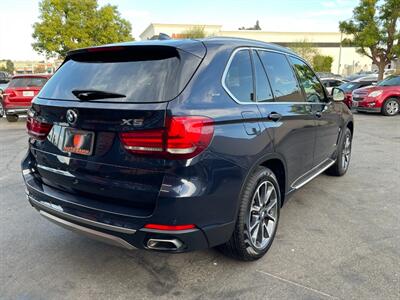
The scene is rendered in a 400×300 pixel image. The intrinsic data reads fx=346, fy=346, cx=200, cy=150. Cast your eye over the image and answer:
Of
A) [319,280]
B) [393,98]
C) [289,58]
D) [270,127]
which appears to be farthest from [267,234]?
[393,98]

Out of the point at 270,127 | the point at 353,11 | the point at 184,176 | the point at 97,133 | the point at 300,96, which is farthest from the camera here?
the point at 353,11

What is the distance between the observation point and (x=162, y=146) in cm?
215

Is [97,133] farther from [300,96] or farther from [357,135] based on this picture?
[357,135]

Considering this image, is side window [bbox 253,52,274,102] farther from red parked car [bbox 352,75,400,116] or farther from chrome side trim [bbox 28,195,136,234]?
red parked car [bbox 352,75,400,116]

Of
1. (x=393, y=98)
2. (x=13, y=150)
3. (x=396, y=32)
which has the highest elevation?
(x=396, y=32)

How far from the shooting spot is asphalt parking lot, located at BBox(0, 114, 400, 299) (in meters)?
2.55

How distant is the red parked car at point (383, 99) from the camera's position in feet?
41.0

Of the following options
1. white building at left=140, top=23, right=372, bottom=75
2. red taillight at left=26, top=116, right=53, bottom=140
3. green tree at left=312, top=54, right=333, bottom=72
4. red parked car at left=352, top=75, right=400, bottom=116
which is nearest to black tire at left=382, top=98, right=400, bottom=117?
red parked car at left=352, top=75, right=400, bottom=116

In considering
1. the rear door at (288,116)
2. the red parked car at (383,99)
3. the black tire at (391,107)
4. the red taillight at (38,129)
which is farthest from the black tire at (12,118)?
the black tire at (391,107)

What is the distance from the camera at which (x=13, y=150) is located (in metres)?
7.48

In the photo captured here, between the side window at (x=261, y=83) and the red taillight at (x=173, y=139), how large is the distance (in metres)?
0.91

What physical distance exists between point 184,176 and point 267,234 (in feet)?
4.18

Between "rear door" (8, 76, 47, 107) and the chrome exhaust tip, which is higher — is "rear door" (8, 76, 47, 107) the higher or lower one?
the higher one

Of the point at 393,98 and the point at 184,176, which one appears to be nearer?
the point at 184,176
